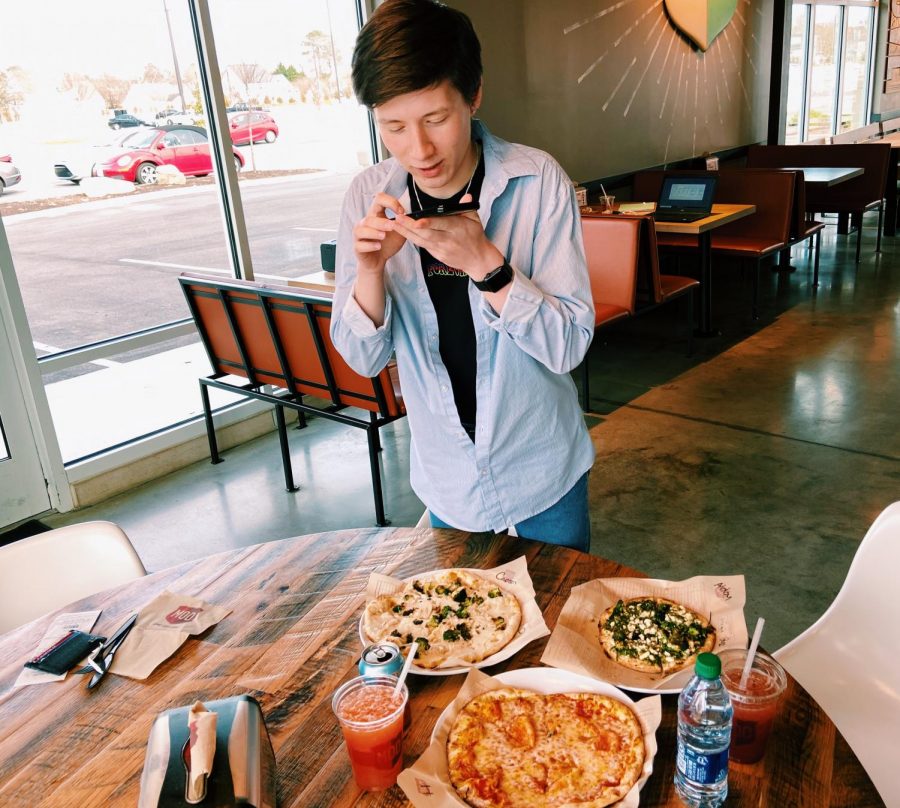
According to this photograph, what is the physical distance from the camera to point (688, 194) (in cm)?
556

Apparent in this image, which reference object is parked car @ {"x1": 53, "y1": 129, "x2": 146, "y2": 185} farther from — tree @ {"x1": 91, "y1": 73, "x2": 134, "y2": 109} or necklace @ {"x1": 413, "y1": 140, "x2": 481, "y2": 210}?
necklace @ {"x1": 413, "y1": 140, "x2": 481, "y2": 210}

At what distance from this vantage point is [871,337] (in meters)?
5.20

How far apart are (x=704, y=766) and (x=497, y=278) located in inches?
31.5

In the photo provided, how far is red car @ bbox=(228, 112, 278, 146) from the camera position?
14.0 ft

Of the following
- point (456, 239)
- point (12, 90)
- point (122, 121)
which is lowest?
point (456, 239)

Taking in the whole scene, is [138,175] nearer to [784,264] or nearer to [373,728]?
[373,728]

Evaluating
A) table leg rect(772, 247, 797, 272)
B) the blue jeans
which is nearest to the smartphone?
the blue jeans

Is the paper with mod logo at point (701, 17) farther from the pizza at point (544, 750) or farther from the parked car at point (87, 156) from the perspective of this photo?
the pizza at point (544, 750)

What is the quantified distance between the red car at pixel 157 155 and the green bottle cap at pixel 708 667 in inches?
150

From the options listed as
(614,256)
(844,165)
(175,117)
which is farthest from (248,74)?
(844,165)

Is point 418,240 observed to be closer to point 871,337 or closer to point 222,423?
point 222,423

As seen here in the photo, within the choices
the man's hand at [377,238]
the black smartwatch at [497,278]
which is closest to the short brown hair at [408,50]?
the man's hand at [377,238]

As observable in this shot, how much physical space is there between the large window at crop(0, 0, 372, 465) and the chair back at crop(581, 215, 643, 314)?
174cm

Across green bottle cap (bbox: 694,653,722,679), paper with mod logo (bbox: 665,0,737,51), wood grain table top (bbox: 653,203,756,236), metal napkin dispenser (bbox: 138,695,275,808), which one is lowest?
metal napkin dispenser (bbox: 138,695,275,808)
